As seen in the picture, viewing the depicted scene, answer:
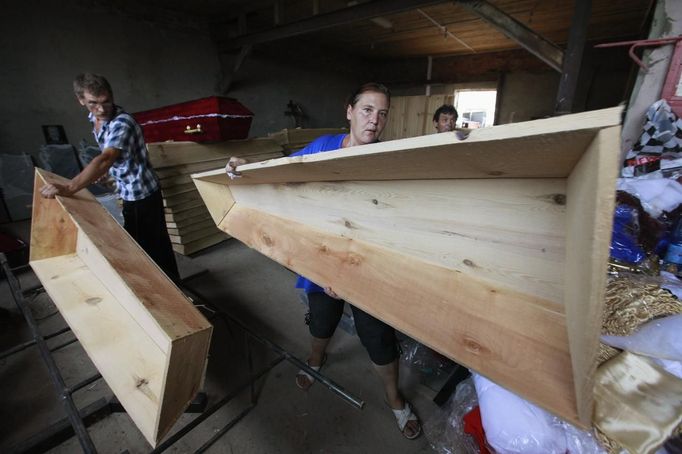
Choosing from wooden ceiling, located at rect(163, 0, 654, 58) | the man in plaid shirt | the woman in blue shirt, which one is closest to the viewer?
the woman in blue shirt

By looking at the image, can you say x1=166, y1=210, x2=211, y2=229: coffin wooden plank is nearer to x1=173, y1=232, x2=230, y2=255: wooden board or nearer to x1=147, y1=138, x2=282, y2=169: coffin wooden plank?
x1=173, y1=232, x2=230, y2=255: wooden board

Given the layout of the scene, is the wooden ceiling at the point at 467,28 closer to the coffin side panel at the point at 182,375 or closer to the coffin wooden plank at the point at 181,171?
the coffin wooden plank at the point at 181,171

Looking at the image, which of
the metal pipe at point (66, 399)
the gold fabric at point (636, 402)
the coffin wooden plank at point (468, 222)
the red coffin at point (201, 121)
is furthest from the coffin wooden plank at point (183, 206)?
the gold fabric at point (636, 402)

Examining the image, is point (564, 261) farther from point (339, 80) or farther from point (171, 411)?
point (339, 80)

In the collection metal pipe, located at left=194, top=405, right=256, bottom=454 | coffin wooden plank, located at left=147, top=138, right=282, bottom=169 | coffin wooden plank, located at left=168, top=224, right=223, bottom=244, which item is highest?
coffin wooden plank, located at left=147, top=138, right=282, bottom=169

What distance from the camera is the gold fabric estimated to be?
29.9 inches

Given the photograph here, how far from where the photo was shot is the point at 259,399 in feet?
5.99

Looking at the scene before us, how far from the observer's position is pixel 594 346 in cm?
42

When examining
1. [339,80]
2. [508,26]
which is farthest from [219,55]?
[508,26]

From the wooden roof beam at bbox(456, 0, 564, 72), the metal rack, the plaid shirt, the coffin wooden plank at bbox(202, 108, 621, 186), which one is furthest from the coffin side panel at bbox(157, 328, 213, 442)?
the wooden roof beam at bbox(456, 0, 564, 72)

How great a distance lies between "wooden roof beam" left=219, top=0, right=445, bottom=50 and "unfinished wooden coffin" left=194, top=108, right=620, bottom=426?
3806 millimetres

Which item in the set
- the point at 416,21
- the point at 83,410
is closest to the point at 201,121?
the point at 83,410

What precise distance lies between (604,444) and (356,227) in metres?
0.93

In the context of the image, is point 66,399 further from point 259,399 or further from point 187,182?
point 187,182
